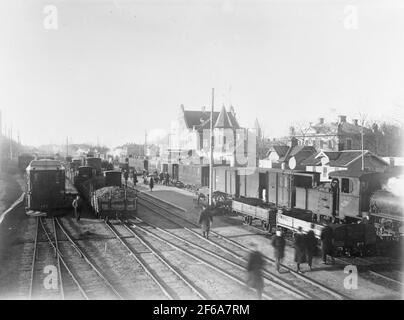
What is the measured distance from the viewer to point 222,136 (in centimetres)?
6900

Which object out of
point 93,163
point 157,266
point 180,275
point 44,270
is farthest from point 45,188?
point 93,163

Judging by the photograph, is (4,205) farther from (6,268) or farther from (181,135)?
(181,135)

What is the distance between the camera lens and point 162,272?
12.3 m

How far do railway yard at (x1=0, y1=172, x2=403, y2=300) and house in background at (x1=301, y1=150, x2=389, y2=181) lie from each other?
17.0 meters

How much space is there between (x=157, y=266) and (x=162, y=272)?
72cm

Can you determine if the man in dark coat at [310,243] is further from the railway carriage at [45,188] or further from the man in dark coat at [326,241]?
the railway carriage at [45,188]

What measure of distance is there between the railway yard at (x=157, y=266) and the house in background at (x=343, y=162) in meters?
17.0

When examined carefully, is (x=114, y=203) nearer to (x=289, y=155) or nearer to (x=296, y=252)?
(x=296, y=252)

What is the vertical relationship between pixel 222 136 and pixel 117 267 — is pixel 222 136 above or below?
above

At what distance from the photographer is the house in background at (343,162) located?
111 feet

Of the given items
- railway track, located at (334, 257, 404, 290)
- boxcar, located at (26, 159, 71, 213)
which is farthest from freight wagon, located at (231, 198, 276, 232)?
boxcar, located at (26, 159, 71, 213)

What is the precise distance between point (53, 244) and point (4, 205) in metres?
13.0
